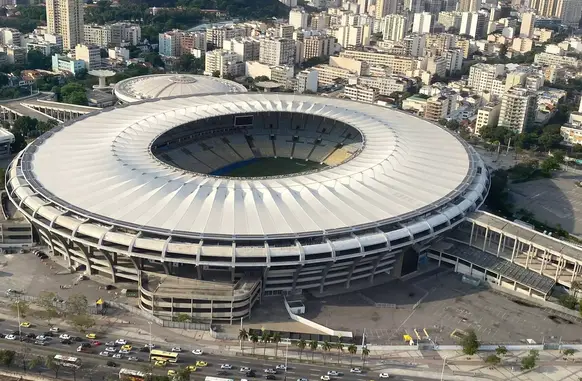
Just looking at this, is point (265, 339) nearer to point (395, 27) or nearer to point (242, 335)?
point (242, 335)

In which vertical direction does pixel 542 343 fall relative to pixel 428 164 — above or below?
below

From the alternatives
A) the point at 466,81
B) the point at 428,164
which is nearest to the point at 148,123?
the point at 428,164

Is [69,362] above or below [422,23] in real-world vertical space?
below

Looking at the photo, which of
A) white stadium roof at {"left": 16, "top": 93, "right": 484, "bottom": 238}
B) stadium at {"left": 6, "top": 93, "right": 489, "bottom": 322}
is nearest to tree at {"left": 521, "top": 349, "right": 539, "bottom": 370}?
stadium at {"left": 6, "top": 93, "right": 489, "bottom": 322}

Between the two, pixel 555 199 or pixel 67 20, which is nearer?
pixel 555 199

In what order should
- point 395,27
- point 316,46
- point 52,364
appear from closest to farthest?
point 52,364 → point 316,46 → point 395,27

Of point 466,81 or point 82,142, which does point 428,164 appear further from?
point 466,81

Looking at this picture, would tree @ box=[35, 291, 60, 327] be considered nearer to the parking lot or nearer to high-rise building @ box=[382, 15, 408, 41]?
the parking lot

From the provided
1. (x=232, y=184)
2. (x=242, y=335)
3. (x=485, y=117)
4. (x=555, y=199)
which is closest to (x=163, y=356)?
(x=242, y=335)
